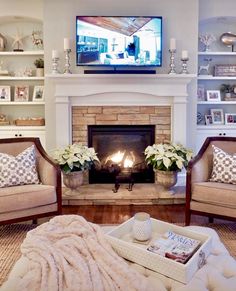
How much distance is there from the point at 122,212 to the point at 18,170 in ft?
4.28

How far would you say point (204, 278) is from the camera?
1.77 meters

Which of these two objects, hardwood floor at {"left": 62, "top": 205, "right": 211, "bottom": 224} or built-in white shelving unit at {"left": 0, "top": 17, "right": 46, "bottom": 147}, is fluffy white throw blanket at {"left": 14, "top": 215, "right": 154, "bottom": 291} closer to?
hardwood floor at {"left": 62, "top": 205, "right": 211, "bottom": 224}

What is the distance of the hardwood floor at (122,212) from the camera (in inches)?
148

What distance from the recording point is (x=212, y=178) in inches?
138

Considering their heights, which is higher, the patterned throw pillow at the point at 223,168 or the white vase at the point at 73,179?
the patterned throw pillow at the point at 223,168

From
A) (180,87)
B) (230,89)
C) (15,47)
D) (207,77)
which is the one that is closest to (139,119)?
(180,87)

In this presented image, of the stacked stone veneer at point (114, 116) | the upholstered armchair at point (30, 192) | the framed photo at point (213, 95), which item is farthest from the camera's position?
the framed photo at point (213, 95)

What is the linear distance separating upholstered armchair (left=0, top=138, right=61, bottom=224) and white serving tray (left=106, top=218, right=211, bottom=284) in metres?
1.21

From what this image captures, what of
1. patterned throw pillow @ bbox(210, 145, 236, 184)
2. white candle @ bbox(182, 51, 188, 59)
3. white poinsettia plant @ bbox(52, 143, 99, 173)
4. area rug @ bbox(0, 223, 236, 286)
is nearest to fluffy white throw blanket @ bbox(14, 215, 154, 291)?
area rug @ bbox(0, 223, 236, 286)

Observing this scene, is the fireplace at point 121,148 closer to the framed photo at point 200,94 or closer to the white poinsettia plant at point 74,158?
the white poinsettia plant at point 74,158

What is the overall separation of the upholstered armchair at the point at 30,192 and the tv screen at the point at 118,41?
5.14 ft

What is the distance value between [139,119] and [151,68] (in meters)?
0.70

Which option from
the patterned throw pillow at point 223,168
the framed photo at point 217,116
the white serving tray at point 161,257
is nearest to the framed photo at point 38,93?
the framed photo at point 217,116

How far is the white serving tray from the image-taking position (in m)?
1.78
